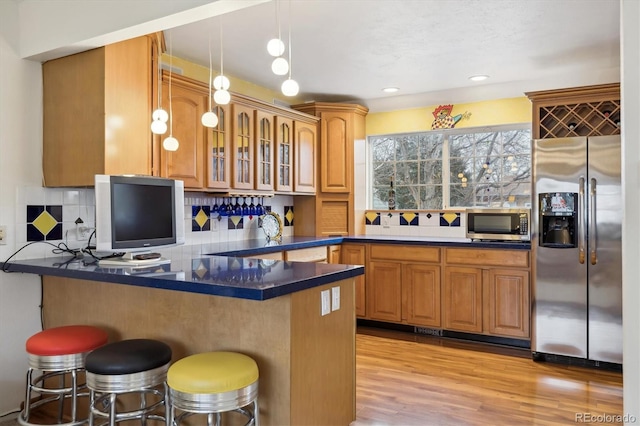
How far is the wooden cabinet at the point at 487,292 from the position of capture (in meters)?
4.02

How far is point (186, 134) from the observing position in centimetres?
364

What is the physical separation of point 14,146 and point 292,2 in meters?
1.87

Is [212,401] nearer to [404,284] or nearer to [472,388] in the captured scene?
[472,388]

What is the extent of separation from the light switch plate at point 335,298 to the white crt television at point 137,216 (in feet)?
3.30

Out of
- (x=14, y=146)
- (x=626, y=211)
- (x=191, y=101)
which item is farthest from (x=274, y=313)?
(x=191, y=101)

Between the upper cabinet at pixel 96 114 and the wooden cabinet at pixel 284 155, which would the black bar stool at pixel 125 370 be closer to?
the upper cabinet at pixel 96 114

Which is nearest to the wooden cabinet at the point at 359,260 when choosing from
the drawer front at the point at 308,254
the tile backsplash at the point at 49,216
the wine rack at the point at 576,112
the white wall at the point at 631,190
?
the drawer front at the point at 308,254

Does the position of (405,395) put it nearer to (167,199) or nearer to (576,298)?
(576,298)

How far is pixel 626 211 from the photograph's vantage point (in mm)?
1179

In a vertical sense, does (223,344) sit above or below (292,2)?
below

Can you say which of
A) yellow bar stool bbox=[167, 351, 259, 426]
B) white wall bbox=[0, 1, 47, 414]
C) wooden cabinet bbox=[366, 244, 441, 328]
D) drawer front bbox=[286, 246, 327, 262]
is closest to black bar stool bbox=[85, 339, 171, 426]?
yellow bar stool bbox=[167, 351, 259, 426]

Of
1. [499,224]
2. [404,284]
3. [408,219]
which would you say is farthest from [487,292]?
[408,219]

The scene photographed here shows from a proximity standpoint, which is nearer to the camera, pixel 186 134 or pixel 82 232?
pixel 82 232

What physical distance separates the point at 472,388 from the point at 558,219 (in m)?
1.52
